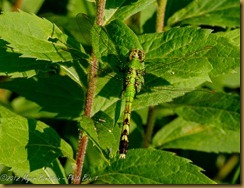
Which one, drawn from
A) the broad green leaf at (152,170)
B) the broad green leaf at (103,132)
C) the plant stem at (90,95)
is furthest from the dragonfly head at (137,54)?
the broad green leaf at (152,170)

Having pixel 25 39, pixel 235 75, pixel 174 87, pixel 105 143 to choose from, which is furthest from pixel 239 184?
pixel 25 39

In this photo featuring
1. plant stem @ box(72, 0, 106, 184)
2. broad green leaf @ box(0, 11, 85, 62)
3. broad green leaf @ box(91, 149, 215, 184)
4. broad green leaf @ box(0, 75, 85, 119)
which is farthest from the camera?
broad green leaf @ box(0, 75, 85, 119)

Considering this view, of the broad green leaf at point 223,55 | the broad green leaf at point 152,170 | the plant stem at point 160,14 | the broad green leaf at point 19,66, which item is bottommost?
the broad green leaf at point 152,170

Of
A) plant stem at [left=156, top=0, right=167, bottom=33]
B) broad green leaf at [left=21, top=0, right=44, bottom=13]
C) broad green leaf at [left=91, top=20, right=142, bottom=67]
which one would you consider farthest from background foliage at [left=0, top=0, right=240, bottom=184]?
broad green leaf at [left=21, top=0, right=44, bottom=13]

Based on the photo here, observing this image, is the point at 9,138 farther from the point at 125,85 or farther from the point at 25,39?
the point at 125,85

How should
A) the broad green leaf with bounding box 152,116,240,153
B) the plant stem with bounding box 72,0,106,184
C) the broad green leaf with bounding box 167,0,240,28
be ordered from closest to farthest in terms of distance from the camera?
the plant stem with bounding box 72,0,106,184 < the broad green leaf with bounding box 167,0,240,28 < the broad green leaf with bounding box 152,116,240,153

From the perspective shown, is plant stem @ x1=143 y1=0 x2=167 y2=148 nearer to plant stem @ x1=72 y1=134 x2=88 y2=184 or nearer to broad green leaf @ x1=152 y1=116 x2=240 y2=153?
broad green leaf @ x1=152 y1=116 x2=240 y2=153

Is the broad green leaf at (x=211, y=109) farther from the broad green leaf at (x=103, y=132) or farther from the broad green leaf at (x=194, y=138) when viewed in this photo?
the broad green leaf at (x=103, y=132)
